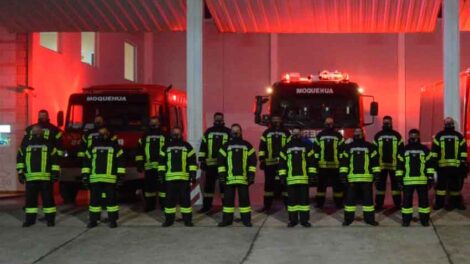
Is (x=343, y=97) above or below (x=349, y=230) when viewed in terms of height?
above

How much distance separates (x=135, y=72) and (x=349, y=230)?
48.9 ft

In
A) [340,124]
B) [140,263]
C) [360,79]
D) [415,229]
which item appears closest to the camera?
[140,263]

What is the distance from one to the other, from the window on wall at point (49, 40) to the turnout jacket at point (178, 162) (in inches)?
299

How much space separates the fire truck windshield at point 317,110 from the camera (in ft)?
40.9

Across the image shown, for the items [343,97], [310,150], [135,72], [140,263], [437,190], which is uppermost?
[135,72]

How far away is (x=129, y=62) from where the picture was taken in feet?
76.3

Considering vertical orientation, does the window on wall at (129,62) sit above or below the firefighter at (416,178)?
above

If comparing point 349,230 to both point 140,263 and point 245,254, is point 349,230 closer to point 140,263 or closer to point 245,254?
point 245,254

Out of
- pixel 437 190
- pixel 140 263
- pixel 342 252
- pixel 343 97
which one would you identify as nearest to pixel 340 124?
pixel 343 97

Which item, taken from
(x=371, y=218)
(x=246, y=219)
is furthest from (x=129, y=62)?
(x=371, y=218)

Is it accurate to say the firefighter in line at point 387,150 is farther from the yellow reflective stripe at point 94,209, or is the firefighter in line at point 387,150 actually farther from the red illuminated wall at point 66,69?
the red illuminated wall at point 66,69

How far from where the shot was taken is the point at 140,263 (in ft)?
27.0

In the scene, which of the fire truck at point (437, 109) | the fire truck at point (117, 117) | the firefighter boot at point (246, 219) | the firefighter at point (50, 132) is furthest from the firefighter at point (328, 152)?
the firefighter at point (50, 132)

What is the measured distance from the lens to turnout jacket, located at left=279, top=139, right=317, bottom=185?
1012 centimetres
